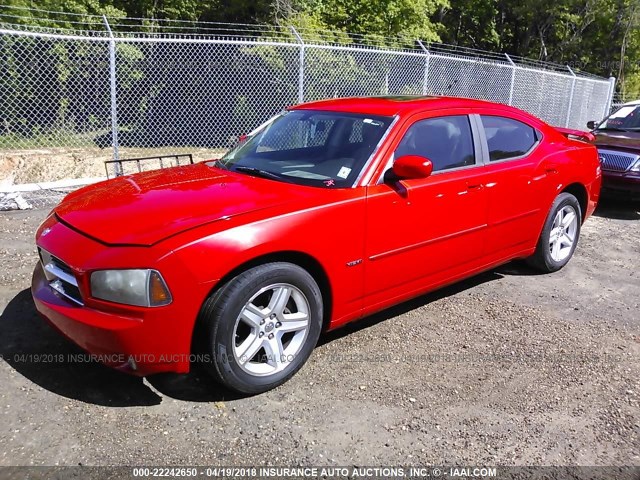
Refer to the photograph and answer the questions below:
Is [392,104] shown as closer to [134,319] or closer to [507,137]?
[507,137]

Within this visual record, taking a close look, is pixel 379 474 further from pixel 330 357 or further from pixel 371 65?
pixel 371 65

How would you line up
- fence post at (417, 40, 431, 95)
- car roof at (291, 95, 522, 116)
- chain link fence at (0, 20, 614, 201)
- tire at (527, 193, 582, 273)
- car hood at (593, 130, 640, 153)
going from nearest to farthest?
car roof at (291, 95, 522, 116)
tire at (527, 193, 582, 273)
car hood at (593, 130, 640, 153)
fence post at (417, 40, 431, 95)
chain link fence at (0, 20, 614, 201)

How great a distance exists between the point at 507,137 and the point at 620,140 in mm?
4680

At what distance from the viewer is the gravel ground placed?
2672 millimetres

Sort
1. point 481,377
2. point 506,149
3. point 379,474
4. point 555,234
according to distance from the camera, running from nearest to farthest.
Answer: point 379,474 → point 481,377 → point 506,149 → point 555,234

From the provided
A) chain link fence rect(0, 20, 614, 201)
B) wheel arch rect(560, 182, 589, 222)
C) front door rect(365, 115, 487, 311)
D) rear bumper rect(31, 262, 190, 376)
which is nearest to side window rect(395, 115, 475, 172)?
front door rect(365, 115, 487, 311)

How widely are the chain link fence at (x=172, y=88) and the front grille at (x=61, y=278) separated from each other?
676 centimetres

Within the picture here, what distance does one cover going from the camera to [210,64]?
11742 millimetres

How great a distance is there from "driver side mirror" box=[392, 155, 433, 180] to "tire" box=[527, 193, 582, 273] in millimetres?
2054

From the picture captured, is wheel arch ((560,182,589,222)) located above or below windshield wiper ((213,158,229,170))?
below

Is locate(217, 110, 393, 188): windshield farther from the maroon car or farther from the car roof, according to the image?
the maroon car

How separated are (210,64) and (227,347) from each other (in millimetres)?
10098

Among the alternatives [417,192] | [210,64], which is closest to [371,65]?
[210,64]

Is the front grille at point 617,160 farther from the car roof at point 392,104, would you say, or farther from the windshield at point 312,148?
the windshield at point 312,148
